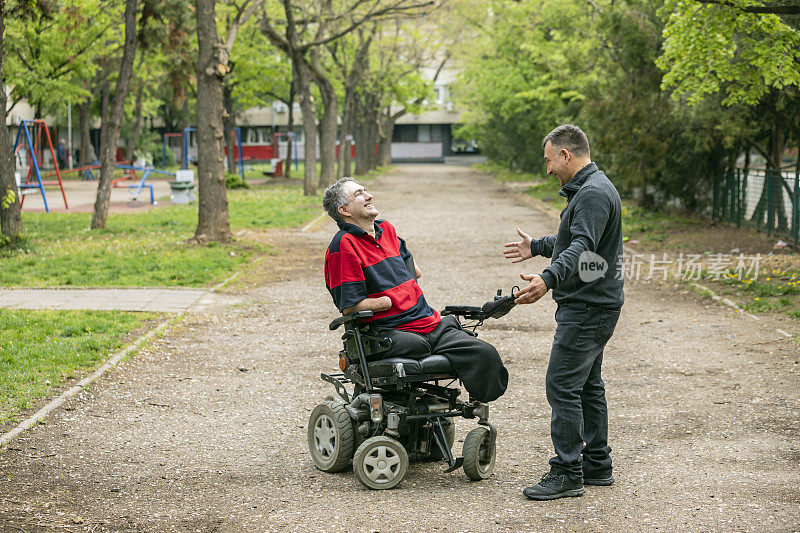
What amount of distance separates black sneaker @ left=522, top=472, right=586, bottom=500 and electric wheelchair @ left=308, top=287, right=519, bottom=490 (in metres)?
0.38

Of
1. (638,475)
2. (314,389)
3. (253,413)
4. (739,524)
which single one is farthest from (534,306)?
(739,524)

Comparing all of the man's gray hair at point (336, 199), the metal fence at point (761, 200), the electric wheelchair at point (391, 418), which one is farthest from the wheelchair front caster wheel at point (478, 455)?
the metal fence at point (761, 200)

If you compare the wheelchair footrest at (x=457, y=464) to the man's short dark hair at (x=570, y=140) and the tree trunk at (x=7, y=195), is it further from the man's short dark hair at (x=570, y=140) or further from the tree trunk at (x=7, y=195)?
the tree trunk at (x=7, y=195)

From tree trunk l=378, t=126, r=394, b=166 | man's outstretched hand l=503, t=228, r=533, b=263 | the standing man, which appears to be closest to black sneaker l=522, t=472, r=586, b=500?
the standing man

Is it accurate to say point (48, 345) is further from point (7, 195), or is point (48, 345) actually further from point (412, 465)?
point (7, 195)

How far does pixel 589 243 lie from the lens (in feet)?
16.2

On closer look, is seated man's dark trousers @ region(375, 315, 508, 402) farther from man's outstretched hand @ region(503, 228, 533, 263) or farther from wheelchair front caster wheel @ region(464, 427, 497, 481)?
man's outstretched hand @ region(503, 228, 533, 263)

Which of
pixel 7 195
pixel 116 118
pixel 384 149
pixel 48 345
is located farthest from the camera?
pixel 384 149

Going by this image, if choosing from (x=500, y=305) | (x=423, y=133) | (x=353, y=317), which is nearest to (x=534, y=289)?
(x=500, y=305)

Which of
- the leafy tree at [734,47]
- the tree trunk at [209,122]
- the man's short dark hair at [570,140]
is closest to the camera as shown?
the man's short dark hair at [570,140]

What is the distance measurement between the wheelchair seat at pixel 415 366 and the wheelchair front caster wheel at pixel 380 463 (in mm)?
372

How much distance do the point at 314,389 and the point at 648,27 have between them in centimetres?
1458

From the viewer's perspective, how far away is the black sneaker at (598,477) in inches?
210

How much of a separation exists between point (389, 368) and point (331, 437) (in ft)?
2.00
